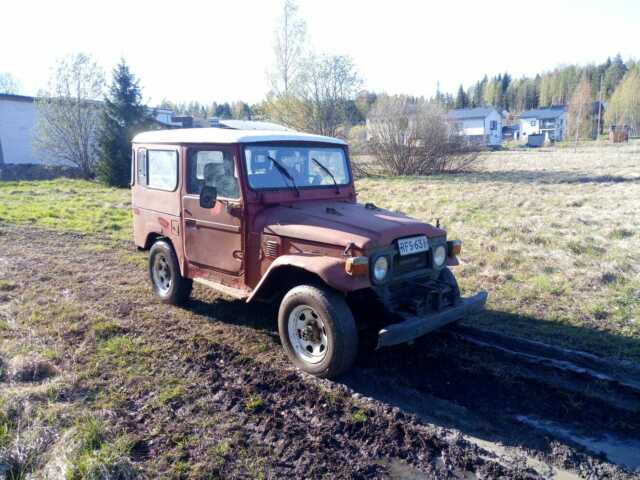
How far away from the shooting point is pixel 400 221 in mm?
4801

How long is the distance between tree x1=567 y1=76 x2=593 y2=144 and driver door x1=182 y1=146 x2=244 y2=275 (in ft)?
224

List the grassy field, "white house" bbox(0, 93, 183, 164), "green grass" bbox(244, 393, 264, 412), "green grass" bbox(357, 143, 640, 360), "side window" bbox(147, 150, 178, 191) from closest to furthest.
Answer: "green grass" bbox(244, 393, 264, 412)
"green grass" bbox(357, 143, 640, 360)
the grassy field
"side window" bbox(147, 150, 178, 191)
"white house" bbox(0, 93, 183, 164)

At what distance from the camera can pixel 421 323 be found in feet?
14.2

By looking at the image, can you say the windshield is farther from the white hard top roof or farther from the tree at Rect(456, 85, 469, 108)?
the tree at Rect(456, 85, 469, 108)

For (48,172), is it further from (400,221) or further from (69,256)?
(400,221)

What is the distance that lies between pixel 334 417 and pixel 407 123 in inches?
→ 811

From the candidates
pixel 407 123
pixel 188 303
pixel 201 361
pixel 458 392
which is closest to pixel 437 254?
pixel 458 392

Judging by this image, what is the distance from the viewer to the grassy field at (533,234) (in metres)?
5.72

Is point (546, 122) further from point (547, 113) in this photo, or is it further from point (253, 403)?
point (253, 403)

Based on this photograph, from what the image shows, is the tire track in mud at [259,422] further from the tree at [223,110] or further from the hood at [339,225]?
the tree at [223,110]

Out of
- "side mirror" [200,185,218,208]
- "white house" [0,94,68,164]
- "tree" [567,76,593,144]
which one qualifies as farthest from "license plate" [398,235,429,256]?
"tree" [567,76,593,144]

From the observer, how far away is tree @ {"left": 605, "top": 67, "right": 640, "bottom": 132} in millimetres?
69125

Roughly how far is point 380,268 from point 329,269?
17.6 inches

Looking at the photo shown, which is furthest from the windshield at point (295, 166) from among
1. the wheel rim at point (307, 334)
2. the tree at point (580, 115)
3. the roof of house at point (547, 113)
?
the roof of house at point (547, 113)
